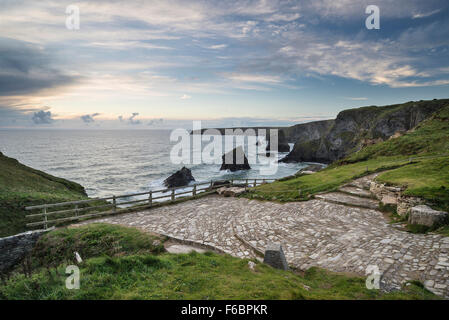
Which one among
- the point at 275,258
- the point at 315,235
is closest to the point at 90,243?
the point at 275,258

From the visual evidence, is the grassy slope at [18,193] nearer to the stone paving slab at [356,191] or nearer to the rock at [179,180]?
the rock at [179,180]

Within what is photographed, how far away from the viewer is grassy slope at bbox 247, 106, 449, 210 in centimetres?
1251

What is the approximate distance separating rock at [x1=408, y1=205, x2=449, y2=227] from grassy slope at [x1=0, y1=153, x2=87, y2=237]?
2135 cm

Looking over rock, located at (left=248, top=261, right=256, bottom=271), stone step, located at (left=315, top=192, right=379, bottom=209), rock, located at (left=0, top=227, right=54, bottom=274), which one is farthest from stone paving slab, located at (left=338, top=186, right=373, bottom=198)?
rock, located at (left=0, top=227, right=54, bottom=274)

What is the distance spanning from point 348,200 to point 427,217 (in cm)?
572

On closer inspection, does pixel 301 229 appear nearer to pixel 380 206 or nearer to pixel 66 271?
pixel 380 206

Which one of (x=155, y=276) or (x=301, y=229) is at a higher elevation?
(x=155, y=276)

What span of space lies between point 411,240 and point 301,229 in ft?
14.4

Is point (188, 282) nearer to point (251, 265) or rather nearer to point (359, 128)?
point (251, 265)

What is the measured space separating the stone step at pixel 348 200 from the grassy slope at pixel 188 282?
879 centimetres

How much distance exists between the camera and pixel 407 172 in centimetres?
1627

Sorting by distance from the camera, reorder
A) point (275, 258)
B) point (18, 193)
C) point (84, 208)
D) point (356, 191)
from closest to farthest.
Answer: point (275, 258) < point (84, 208) < point (18, 193) < point (356, 191)
